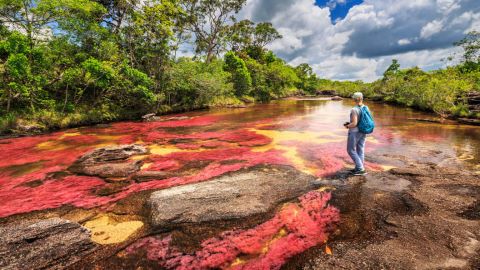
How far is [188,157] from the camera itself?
963cm

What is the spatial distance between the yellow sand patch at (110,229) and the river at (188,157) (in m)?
0.59

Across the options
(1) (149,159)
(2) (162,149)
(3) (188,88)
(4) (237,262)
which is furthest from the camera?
(3) (188,88)

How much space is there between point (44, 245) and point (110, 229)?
3.23ft

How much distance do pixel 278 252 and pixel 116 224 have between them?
3139mm

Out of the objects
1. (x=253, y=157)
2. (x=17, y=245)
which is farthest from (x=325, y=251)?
(x=253, y=157)

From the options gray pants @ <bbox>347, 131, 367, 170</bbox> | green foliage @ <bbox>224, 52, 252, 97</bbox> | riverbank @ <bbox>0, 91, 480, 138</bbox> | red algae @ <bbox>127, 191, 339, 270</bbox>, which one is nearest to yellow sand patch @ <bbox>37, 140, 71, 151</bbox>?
riverbank @ <bbox>0, 91, 480, 138</bbox>

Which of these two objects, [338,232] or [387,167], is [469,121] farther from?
[338,232]

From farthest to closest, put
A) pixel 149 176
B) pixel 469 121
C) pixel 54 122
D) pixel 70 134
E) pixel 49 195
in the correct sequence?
pixel 54 122
pixel 469 121
pixel 70 134
pixel 149 176
pixel 49 195

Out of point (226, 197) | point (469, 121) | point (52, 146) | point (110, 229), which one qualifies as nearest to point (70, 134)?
point (52, 146)

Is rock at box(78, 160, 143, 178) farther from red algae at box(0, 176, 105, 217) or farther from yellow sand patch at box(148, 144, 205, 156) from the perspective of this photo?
yellow sand patch at box(148, 144, 205, 156)

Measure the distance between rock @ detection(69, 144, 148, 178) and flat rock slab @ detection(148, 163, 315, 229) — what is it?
2.66m

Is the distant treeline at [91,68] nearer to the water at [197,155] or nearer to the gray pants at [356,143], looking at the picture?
the water at [197,155]

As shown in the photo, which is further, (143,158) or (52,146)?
(52,146)

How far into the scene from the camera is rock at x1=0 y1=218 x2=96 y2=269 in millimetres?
3588
